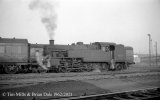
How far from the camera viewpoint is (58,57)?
1916 cm

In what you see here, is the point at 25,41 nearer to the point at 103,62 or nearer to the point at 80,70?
the point at 80,70

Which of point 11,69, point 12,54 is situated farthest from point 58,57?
point 11,69

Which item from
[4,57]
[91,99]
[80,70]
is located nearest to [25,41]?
[4,57]

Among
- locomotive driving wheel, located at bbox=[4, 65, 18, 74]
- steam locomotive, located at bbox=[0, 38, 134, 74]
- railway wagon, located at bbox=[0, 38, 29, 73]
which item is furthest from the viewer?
steam locomotive, located at bbox=[0, 38, 134, 74]

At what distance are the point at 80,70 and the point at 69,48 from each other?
3.07 metres

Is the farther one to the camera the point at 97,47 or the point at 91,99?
the point at 97,47

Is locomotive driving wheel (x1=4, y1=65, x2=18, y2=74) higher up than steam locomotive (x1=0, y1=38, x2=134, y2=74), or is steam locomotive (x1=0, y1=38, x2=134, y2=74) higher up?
steam locomotive (x1=0, y1=38, x2=134, y2=74)

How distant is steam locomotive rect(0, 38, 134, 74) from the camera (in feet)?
56.6

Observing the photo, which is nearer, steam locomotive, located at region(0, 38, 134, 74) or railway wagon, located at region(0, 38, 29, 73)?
railway wagon, located at region(0, 38, 29, 73)

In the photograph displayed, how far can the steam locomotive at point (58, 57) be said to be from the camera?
1727 cm

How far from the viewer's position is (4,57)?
16938 millimetres

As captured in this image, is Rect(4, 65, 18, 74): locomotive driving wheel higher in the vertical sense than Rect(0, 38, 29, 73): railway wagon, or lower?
lower

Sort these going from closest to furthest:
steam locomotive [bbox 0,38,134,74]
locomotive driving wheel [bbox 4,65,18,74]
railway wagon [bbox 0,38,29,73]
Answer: locomotive driving wheel [bbox 4,65,18,74], railway wagon [bbox 0,38,29,73], steam locomotive [bbox 0,38,134,74]

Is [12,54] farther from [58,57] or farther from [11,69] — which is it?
[58,57]
